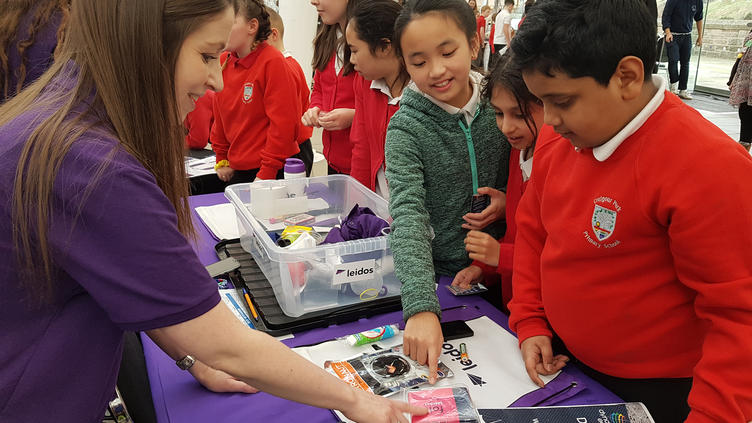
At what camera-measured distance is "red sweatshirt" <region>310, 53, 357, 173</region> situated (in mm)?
2418

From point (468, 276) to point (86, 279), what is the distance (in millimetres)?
953

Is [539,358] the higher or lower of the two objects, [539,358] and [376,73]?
the lower

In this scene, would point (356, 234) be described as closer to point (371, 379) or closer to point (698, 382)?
point (371, 379)

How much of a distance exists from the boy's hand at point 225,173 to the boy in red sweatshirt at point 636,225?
187cm

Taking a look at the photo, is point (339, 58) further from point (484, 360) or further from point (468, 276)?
point (484, 360)

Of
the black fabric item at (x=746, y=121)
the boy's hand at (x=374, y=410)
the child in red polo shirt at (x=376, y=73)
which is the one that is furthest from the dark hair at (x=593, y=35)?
the black fabric item at (x=746, y=121)

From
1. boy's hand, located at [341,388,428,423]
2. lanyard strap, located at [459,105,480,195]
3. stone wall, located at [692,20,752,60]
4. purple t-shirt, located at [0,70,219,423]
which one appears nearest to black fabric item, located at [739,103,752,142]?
stone wall, located at [692,20,752,60]

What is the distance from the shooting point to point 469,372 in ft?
3.35

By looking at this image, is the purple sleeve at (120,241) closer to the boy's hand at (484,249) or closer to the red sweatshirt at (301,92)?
the boy's hand at (484,249)

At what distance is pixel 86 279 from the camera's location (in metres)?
0.66

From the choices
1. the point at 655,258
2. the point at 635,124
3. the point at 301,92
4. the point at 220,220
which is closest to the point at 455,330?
the point at 655,258

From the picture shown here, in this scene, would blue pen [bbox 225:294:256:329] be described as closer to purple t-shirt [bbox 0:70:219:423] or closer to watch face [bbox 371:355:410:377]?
watch face [bbox 371:355:410:377]

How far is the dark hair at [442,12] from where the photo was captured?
1.37m

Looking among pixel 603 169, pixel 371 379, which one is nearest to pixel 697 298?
pixel 603 169
